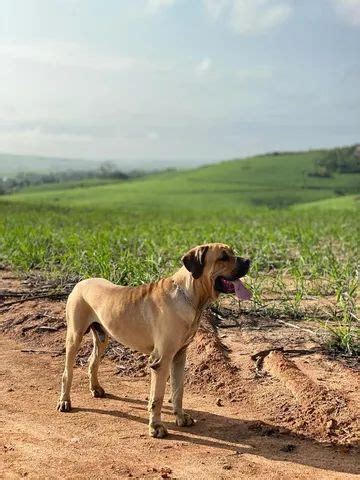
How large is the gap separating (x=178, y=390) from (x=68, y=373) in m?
1.10

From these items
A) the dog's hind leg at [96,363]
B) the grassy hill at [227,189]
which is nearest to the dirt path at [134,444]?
the dog's hind leg at [96,363]

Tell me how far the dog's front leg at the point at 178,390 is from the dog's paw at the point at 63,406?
39.8 inches

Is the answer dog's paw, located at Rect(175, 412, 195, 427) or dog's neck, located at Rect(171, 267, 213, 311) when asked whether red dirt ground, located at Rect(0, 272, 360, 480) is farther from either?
dog's neck, located at Rect(171, 267, 213, 311)

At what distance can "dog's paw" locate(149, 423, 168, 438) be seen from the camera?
184 inches

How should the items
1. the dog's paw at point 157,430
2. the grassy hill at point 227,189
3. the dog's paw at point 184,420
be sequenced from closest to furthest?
the dog's paw at point 157,430 → the dog's paw at point 184,420 → the grassy hill at point 227,189

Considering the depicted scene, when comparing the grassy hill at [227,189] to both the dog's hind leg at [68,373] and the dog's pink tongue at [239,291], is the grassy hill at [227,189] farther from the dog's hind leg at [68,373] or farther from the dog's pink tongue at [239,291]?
the dog's pink tongue at [239,291]

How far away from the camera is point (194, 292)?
478cm

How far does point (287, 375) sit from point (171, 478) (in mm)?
1981

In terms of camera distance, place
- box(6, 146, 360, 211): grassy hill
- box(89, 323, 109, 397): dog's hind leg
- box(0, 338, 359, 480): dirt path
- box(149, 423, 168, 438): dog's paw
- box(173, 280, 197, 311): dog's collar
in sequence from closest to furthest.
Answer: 1. box(0, 338, 359, 480): dirt path
2. box(149, 423, 168, 438): dog's paw
3. box(173, 280, 197, 311): dog's collar
4. box(89, 323, 109, 397): dog's hind leg
5. box(6, 146, 360, 211): grassy hill

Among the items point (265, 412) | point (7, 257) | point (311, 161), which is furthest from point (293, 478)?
point (311, 161)

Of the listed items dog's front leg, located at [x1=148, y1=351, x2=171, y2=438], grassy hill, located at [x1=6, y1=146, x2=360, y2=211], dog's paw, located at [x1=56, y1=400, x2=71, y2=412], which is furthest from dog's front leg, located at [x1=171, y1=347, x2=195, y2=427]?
grassy hill, located at [x1=6, y1=146, x2=360, y2=211]

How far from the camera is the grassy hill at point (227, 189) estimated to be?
6356 cm

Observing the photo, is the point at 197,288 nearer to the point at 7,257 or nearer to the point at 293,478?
the point at 293,478

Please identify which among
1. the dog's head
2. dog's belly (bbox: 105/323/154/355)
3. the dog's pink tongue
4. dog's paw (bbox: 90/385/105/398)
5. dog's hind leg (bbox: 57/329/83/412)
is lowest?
dog's paw (bbox: 90/385/105/398)
